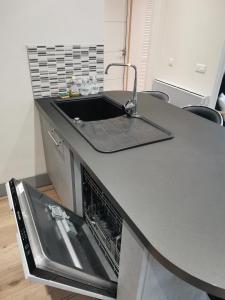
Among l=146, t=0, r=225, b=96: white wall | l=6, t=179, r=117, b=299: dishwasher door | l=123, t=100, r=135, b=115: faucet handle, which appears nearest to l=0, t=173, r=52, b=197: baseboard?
l=6, t=179, r=117, b=299: dishwasher door

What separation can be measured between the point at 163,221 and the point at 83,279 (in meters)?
0.47

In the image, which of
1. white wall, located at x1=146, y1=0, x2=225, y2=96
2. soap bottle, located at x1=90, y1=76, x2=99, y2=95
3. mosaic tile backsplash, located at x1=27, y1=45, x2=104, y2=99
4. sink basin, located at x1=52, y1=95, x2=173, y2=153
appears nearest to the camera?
sink basin, located at x1=52, y1=95, x2=173, y2=153

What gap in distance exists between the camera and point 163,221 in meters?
0.71

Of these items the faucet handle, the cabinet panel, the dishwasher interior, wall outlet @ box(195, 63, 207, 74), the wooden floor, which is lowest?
the wooden floor

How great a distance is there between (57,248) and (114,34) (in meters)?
3.65

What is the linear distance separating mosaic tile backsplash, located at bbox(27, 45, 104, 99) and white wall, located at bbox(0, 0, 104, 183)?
0.05m

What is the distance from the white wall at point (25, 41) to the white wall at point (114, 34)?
6.81ft

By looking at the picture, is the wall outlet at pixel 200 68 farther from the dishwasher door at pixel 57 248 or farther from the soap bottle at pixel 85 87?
the dishwasher door at pixel 57 248

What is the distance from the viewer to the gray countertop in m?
0.59

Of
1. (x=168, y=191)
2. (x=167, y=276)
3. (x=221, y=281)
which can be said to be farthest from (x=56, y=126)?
(x=221, y=281)

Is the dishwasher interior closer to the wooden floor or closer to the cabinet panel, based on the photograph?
the cabinet panel

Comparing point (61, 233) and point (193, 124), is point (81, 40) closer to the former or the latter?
point (193, 124)

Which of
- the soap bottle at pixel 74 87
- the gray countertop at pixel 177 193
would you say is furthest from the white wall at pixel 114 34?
the gray countertop at pixel 177 193

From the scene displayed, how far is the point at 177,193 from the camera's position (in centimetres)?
83
